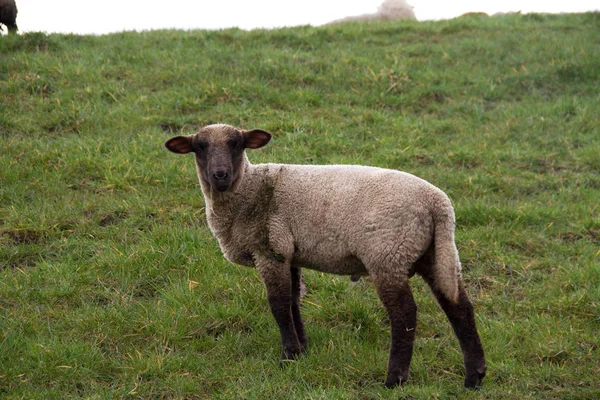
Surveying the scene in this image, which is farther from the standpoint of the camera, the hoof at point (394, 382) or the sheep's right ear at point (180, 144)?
the sheep's right ear at point (180, 144)

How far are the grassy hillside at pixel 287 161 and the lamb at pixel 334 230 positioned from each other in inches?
16.6

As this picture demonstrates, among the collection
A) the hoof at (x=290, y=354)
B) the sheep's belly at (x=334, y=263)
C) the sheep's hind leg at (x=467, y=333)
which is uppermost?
the sheep's belly at (x=334, y=263)

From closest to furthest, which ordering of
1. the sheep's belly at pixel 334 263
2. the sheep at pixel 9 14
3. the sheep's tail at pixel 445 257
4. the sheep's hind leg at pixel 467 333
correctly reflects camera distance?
the sheep's tail at pixel 445 257 → the sheep's hind leg at pixel 467 333 → the sheep's belly at pixel 334 263 → the sheep at pixel 9 14

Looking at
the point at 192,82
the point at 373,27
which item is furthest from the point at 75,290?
the point at 373,27

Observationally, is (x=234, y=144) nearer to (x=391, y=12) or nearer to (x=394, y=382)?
(x=394, y=382)

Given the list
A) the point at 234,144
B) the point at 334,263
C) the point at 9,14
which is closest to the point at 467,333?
the point at 334,263

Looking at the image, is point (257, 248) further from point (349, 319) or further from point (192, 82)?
point (192, 82)

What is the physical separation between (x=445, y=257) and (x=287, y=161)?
4.31 metres

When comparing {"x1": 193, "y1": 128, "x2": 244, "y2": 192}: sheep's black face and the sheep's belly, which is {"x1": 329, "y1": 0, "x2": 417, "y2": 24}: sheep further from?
the sheep's belly

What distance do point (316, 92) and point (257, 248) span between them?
5964 millimetres

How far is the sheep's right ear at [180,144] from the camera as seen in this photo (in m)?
5.46

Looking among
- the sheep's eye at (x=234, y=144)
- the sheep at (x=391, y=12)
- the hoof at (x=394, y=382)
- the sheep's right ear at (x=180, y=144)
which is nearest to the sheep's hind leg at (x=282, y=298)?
the hoof at (x=394, y=382)

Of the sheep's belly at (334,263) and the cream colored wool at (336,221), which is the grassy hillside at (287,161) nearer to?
the sheep's belly at (334,263)

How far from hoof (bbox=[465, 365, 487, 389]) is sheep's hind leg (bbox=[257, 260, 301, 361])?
128 cm
